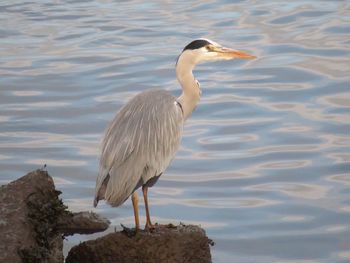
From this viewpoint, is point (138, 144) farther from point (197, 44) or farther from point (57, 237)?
point (197, 44)

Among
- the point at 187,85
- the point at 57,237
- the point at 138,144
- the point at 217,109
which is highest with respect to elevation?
the point at 217,109

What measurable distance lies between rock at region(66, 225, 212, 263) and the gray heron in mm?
135

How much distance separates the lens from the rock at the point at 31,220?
741cm

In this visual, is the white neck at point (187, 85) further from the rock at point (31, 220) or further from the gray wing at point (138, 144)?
the rock at point (31, 220)

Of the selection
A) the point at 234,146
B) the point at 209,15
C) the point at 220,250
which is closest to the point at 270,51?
the point at 209,15

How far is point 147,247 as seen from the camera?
25.6 ft

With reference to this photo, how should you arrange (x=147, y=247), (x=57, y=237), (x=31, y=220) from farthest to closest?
(x=57, y=237) < (x=147, y=247) < (x=31, y=220)

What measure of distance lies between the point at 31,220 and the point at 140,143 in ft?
3.57

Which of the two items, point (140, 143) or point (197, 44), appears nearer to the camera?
point (140, 143)

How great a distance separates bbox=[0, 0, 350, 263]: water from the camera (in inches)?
408

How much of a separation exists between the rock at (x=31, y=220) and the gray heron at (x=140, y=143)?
1.24 ft

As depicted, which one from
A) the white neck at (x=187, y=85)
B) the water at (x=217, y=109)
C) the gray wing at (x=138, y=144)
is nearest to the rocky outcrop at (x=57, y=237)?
the gray wing at (x=138, y=144)

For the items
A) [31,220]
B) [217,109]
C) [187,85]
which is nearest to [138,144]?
[187,85]

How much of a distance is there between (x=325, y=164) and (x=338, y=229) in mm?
1740
